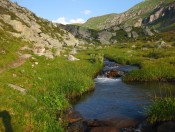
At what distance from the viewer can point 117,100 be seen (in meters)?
30.4

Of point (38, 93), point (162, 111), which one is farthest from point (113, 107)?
point (162, 111)

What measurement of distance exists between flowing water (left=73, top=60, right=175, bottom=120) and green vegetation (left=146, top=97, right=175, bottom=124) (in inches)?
68.7

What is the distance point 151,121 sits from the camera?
20844 mm

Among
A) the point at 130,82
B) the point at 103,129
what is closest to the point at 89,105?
the point at 103,129

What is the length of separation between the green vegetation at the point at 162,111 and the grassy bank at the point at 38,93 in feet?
21.8

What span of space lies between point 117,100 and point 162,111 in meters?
10.1

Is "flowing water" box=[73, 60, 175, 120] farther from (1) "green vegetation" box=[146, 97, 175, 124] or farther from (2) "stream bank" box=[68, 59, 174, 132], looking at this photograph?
(1) "green vegetation" box=[146, 97, 175, 124]

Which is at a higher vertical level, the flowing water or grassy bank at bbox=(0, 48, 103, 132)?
grassy bank at bbox=(0, 48, 103, 132)

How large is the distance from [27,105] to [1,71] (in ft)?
38.7

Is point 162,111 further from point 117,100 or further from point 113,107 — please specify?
point 117,100

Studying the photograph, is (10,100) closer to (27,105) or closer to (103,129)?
(27,105)

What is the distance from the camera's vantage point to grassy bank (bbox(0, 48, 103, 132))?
19.1m

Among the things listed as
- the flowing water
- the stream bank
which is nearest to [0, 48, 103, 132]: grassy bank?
the stream bank

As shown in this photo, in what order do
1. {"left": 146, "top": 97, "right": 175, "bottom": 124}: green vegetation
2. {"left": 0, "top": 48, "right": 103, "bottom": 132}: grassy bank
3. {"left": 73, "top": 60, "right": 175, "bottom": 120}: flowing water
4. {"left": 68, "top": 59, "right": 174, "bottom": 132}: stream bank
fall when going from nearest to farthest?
1. {"left": 0, "top": 48, "right": 103, "bottom": 132}: grassy bank
2. {"left": 146, "top": 97, "right": 175, "bottom": 124}: green vegetation
3. {"left": 68, "top": 59, "right": 174, "bottom": 132}: stream bank
4. {"left": 73, "top": 60, "right": 175, "bottom": 120}: flowing water
